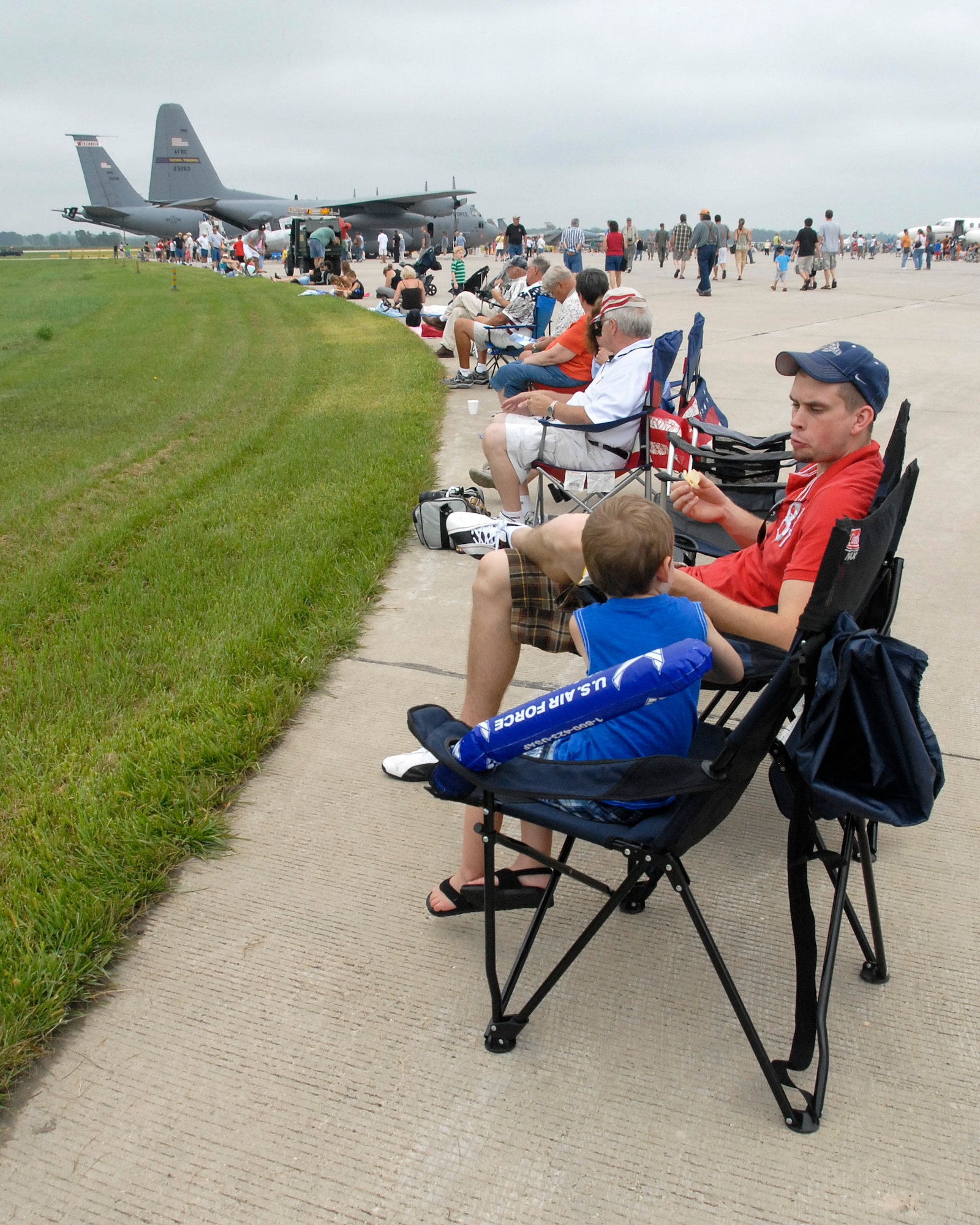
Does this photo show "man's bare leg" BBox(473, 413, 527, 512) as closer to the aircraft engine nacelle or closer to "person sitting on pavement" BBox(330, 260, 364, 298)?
"person sitting on pavement" BBox(330, 260, 364, 298)

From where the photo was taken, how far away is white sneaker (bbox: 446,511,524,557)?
4.59m

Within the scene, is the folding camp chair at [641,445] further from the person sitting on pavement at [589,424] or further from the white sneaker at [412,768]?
the white sneaker at [412,768]

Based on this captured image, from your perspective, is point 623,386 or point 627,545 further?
point 623,386

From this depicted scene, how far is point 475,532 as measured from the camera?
472cm

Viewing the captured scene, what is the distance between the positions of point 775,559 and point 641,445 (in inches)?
85.4

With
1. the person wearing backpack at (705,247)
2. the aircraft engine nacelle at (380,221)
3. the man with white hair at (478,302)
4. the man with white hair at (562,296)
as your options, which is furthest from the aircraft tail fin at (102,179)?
the man with white hair at (562,296)

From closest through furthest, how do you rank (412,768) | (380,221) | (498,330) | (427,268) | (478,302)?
1. (412,768)
2. (498,330)
3. (478,302)
4. (427,268)
5. (380,221)

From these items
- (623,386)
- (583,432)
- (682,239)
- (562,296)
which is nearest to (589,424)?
(583,432)

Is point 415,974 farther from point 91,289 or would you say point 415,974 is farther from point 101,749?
point 91,289

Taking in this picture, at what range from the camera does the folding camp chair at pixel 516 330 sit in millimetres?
8898

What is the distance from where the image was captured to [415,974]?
2221 mm

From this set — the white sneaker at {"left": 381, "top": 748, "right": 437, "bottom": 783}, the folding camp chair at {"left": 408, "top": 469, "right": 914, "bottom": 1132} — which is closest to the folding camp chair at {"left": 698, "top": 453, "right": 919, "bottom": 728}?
the folding camp chair at {"left": 408, "top": 469, "right": 914, "bottom": 1132}

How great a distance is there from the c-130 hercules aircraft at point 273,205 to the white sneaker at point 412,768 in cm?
3604

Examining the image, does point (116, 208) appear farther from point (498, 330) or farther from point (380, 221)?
point (498, 330)
